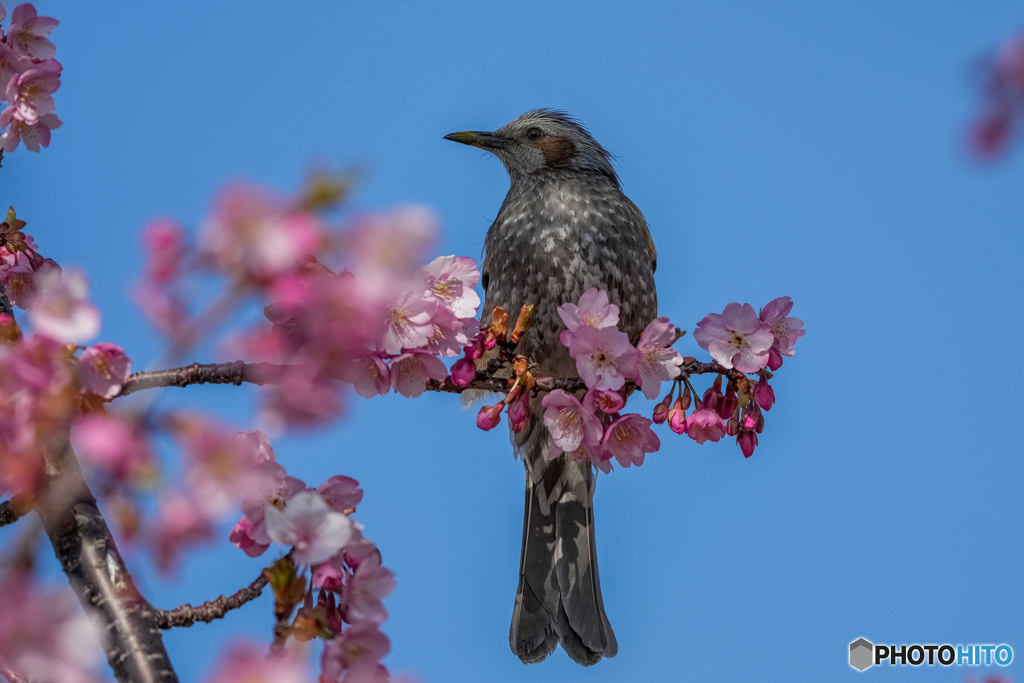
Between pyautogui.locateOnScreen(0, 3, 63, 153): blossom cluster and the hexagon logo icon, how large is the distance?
15.0 feet

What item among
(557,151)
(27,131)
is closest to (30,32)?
(27,131)

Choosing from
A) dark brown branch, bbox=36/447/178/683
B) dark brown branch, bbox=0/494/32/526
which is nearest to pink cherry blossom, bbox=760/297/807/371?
dark brown branch, bbox=36/447/178/683

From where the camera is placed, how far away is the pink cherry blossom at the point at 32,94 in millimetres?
2656

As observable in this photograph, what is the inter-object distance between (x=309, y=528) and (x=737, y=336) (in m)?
1.53

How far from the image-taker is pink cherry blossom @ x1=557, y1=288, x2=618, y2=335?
2811 millimetres

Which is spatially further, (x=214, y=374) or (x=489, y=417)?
(x=489, y=417)

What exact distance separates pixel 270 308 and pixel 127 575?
1.96 feet

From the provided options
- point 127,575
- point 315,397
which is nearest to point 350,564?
point 127,575

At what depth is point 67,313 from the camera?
68.2 inches

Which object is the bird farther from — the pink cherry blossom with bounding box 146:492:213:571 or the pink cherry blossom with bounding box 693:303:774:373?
the pink cherry blossom with bounding box 146:492:213:571

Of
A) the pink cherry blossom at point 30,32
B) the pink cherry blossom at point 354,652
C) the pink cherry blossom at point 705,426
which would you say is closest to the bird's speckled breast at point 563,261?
the pink cherry blossom at point 705,426

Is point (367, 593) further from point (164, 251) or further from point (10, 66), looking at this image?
point (10, 66)

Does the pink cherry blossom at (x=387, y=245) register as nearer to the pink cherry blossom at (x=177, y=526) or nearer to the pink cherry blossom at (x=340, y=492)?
the pink cherry blossom at (x=177, y=526)

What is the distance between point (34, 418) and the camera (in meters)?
1.68
